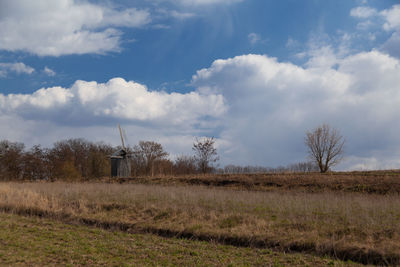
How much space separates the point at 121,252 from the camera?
9.74 m

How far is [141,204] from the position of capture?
58.1ft

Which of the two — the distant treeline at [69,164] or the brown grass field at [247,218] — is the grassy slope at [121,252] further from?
the distant treeline at [69,164]

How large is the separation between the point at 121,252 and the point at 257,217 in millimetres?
6475

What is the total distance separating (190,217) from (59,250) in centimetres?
613

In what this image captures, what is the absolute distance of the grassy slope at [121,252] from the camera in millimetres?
8836

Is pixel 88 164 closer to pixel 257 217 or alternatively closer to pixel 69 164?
pixel 69 164

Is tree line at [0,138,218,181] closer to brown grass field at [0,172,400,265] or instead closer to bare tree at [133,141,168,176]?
bare tree at [133,141,168,176]

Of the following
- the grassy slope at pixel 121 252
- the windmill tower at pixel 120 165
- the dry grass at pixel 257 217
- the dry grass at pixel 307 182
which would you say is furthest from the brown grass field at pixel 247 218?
the windmill tower at pixel 120 165

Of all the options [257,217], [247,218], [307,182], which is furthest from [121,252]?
[307,182]

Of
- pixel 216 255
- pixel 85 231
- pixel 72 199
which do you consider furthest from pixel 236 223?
pixel 72 199

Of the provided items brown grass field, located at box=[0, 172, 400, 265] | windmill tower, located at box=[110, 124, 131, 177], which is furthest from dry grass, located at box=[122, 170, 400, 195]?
windmill tower, located at box=[110, 124, 131, 177]

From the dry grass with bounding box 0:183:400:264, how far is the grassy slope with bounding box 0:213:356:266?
1.15m

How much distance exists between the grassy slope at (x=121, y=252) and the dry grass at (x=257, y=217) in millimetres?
1153

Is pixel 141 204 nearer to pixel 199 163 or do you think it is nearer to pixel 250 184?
pixel 250 184
